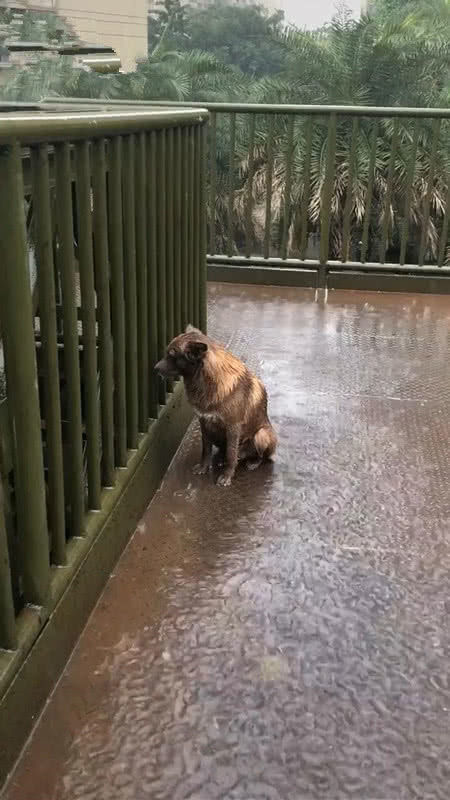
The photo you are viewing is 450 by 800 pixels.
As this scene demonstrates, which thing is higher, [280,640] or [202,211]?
[202,211]

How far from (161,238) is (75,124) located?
1068mm

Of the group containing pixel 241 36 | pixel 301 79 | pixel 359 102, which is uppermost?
pixel 241 36

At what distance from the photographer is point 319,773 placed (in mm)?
1750

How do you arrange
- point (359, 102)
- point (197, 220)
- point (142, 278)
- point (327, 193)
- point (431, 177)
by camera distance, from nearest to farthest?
point (142, 278)
point (197, 220)
point (431, 177)
point (327, 193)
point (359, 102)

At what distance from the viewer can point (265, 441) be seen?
10.4ft

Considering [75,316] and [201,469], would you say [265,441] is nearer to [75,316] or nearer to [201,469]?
[201,469]

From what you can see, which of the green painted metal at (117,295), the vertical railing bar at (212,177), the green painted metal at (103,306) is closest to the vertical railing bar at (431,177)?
the vertical railing bar at (212,177)

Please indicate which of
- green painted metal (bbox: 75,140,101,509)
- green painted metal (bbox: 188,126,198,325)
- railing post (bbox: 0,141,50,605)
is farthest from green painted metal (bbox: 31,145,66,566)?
green painted metal (bbox: 188,126,198,325)

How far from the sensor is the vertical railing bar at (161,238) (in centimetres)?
279

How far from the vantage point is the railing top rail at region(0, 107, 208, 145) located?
4.93ft

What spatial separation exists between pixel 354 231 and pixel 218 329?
271 inches

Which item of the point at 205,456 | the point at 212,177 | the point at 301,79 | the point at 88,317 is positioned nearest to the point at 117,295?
the point at 88,317

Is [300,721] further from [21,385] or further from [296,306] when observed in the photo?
[296,306]

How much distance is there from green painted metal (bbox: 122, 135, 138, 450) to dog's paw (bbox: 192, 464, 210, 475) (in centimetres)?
52
